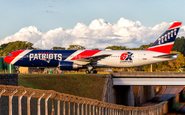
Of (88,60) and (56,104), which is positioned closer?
(56,104)

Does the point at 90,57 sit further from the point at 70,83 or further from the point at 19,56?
the point at 70,83

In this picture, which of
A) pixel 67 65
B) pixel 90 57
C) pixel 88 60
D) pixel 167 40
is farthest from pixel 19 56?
pixel 167 40

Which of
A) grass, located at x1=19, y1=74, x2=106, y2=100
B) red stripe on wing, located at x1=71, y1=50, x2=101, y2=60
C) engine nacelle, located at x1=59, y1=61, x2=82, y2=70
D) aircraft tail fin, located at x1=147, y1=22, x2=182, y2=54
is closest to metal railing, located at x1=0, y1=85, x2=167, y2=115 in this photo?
grass, located at x1=19, y1=74, x2=106, y2=100

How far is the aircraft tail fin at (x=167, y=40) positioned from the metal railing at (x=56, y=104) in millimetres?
14245

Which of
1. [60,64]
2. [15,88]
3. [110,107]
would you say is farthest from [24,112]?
[60,64]

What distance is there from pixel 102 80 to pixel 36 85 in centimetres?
1103

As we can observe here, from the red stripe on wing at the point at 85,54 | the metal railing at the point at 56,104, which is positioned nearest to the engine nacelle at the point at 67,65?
the red stripe on wing at the point at 85,54

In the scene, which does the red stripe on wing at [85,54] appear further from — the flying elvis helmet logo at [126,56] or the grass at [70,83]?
the grass at [70,83]

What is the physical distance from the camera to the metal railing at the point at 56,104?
2447 cm

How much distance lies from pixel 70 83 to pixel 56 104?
45007 millimetres

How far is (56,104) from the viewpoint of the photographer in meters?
44.1

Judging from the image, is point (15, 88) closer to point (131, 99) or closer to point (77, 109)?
point (77, 109)

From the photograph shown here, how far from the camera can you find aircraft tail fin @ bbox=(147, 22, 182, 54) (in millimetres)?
104312

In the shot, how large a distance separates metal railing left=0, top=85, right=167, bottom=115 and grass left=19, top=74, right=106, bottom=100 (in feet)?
24.7
